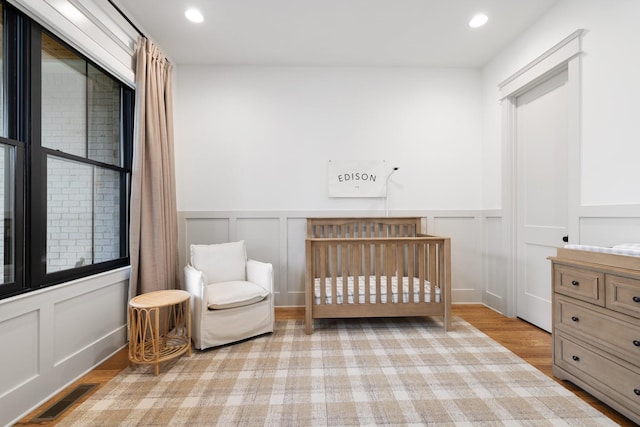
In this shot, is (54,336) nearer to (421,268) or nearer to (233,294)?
(233,294)

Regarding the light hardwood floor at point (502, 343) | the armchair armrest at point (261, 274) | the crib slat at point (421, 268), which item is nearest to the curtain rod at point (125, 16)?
the armchair armrest at point (261, 274)

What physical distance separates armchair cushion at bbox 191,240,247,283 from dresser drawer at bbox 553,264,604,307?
7.80ft

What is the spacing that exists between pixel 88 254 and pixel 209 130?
1676 millimetres

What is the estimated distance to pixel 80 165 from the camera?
6.82ft

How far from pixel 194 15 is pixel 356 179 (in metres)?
2.05

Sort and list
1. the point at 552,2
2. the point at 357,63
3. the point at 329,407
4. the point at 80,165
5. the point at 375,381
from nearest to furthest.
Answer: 1. the point at 329,407
2. the point at 375,381
3. the point at 80,165
4. the point at 552,2
5. the point at 357,63

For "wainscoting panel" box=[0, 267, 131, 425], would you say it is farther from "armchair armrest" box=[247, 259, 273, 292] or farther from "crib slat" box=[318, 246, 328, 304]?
"crib slat" box=[318, 246, 328, 304]

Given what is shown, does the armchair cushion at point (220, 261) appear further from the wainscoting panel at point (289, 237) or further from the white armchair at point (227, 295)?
the wainscoting panel at point (289, 237)

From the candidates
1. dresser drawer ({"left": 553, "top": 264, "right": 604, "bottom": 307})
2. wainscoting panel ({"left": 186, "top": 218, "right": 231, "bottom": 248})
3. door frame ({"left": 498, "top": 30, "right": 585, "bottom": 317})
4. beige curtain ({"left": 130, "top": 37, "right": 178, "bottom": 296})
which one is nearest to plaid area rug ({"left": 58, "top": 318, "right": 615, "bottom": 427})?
dresser drawer ({"left": 553, "top": 264, "right": 604, "bottom": 307})

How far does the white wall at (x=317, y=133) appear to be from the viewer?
324 cm

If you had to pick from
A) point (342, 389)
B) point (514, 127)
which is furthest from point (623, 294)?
point (514, 127)

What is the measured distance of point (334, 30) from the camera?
2.63 metres

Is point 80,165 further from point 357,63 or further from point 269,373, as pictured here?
point 357,63

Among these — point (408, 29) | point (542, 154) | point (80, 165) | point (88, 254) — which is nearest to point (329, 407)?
point (88, 254)
